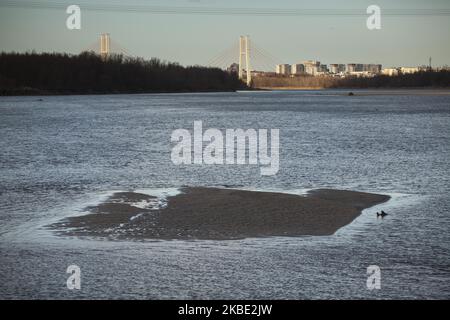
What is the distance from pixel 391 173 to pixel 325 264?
10627 mm

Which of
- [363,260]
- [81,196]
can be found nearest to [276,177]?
[81,196]

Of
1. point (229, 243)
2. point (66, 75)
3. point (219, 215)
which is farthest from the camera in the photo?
point (66, 75)

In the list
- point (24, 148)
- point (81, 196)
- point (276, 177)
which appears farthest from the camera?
point (24, 148)

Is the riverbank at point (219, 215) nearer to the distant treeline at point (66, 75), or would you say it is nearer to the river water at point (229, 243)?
the river water at point (229, 243)

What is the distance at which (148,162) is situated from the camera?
22953 mm

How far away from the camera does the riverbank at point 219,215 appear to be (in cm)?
1177

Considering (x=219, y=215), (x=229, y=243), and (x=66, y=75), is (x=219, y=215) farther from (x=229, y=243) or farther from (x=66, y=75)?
(x=66, y=75)

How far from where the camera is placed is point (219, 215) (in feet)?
Result: 43.2

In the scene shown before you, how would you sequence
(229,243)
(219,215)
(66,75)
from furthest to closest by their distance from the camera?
1. (66,75)
2. (219,215)
3. (229,243)

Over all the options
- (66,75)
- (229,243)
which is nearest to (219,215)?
(229,243)

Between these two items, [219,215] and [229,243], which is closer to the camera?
[229,243]

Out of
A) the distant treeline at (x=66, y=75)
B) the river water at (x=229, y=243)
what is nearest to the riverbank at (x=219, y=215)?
the river water at (x=229, y=243)
